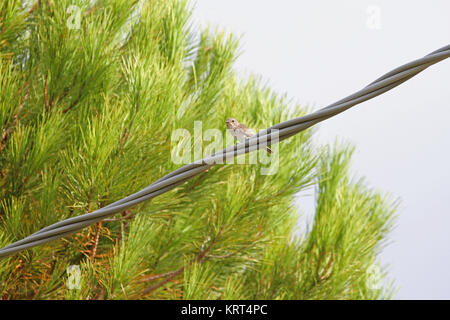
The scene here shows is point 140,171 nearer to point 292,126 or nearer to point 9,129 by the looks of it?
point 9,129

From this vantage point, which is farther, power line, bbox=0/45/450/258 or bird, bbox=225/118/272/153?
bird, bbox=225/118/272/153

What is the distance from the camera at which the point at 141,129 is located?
141 cm

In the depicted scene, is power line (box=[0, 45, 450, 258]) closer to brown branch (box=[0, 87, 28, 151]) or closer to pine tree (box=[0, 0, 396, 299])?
pine tree (box=[0, 0, 396, 299])

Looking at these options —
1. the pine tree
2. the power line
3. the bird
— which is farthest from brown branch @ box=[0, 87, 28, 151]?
the power line

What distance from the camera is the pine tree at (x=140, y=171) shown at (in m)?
1.43

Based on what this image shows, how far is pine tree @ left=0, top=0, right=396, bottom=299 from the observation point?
1433 mm

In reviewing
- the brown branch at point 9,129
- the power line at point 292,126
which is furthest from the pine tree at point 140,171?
the power line at point 292,126

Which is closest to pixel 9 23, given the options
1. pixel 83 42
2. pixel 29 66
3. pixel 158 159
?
pixel 29 66

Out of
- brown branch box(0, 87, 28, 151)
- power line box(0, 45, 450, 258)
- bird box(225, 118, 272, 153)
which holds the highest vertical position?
brown branch box(0, 87, 28, 151)

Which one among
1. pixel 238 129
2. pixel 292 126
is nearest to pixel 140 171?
pixel 238 129

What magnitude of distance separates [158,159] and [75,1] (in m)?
0.54

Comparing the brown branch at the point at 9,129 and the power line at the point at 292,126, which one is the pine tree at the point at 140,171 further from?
the power line at the point at 292,126

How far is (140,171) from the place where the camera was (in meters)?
1.46

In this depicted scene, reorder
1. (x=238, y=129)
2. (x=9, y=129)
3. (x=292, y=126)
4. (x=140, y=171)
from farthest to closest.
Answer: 1. (x=9, y=129)
2. (x=140, y=171)
3. (x=238, y=129)
4. (x=292, y=126)
